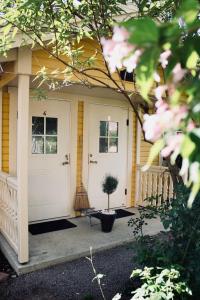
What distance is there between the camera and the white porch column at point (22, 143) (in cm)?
313

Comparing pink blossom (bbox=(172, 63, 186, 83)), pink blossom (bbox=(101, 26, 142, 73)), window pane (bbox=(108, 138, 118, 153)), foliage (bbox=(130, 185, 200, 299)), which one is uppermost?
pink blossom (bbox=(101, 26, 142, 73))

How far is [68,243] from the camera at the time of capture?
3.91 m

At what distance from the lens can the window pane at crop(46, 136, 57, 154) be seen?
472 centimetres

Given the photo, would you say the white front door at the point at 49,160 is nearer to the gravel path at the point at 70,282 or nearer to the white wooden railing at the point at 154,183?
the gravel path at the point at 70,282

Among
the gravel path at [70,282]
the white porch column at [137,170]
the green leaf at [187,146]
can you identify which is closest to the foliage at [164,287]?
the gravel path at [70,282]

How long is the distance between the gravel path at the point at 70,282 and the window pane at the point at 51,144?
186 cm

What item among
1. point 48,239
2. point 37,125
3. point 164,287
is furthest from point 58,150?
point 164,287

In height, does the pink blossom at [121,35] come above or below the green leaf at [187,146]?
above

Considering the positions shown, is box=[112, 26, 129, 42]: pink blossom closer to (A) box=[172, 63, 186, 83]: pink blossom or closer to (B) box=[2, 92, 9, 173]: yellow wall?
(A) box=[172, 63, 186, 83]: pink blossom

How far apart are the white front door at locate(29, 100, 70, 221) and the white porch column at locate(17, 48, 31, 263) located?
1.32 meters

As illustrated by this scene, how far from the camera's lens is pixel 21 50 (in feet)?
10.2

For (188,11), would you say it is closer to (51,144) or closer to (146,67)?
(146,67)

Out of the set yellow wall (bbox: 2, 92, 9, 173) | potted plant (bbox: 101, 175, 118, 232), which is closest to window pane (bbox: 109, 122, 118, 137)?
potted plant (bbox: 101, 175, 118, 232)

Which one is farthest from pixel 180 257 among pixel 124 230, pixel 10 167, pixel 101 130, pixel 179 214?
pixel 101 130
